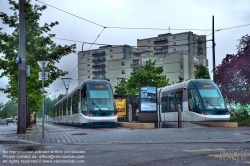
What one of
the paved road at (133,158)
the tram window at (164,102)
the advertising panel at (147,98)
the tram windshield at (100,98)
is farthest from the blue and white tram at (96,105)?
the paved road at (133,158)

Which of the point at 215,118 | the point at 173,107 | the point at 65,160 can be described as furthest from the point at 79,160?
the point at 173,107

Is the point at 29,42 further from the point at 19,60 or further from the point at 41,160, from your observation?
the point at 41,160

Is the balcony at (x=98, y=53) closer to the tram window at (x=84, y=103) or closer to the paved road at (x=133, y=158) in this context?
the tram window at (x=84, y=103)

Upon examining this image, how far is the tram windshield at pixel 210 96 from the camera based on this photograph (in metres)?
25.6

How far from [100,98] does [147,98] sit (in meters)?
3.58

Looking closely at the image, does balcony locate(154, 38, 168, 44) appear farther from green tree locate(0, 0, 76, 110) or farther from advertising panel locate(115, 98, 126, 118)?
green tree locate(0, 0, 76, 110)

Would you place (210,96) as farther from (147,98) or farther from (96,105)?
(96,105)

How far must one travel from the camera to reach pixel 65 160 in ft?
27.5

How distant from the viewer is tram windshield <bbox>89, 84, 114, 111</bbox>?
25478mm

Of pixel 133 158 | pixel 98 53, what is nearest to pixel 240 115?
pixel 133 158

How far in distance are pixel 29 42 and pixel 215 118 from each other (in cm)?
1272

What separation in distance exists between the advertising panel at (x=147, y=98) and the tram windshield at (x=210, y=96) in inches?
131

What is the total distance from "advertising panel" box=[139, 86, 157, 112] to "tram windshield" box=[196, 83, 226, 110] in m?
3.33

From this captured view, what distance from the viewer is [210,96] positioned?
84.9 feet
